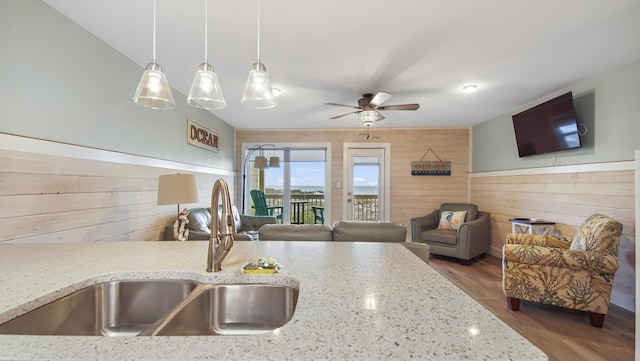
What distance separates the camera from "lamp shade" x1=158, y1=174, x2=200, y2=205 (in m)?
2.35

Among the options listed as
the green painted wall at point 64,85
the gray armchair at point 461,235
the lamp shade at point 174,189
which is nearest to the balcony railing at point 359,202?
the gray armchair at point 461,235

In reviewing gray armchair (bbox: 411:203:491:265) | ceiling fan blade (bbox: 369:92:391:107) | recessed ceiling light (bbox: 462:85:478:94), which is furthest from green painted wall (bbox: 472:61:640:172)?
ceiling fan blade (bbox: 369:92:391:107)

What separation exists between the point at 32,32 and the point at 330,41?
1876 millimetres

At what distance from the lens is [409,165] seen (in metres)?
5.16

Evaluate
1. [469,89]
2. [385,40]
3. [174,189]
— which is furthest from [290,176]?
[385,40]

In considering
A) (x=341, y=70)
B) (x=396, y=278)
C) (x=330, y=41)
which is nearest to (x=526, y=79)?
(x=341, y=70)

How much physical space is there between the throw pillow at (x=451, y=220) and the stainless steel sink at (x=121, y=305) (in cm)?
431

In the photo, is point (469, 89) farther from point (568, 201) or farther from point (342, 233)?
point (342, 233)

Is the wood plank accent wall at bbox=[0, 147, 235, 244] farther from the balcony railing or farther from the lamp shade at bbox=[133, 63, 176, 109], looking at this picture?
the balcony railing

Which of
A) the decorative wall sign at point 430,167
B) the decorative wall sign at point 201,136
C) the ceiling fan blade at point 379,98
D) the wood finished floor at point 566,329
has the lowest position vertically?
the wood finished floor at point 566,329

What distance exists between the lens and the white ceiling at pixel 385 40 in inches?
67.0

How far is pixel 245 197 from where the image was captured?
5.35m

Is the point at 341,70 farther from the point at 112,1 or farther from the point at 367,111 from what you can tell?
the point at 112,1

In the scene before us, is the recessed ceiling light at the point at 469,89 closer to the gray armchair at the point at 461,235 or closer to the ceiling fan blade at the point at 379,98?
the ceiling fan blade at the point at 379,98
